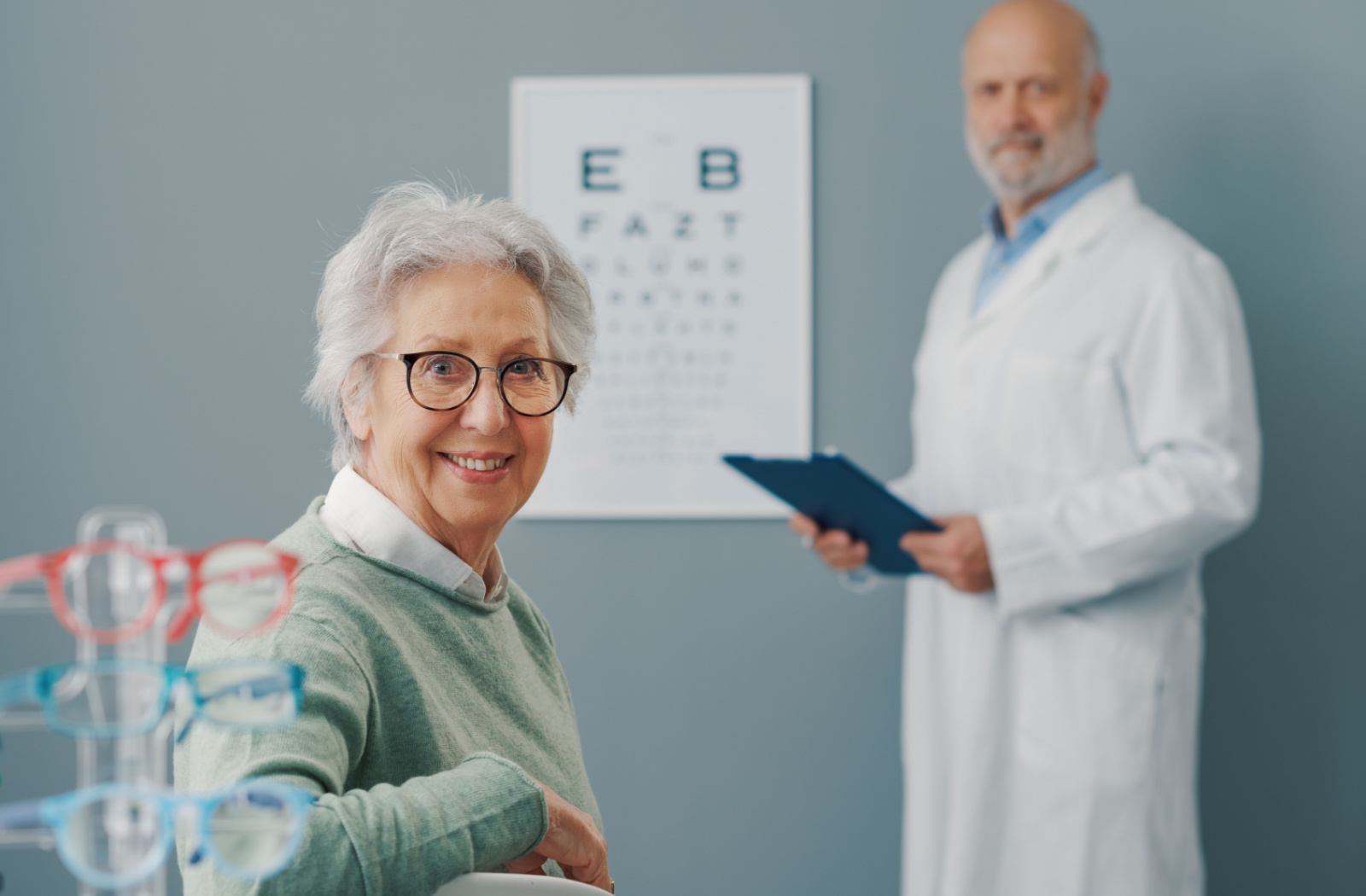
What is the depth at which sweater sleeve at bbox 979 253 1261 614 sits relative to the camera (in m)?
1.46

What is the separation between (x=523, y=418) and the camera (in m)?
0.91

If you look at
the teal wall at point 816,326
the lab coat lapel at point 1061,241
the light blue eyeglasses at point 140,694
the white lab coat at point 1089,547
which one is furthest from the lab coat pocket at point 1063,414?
the light blue eyeglasses at point 140,694

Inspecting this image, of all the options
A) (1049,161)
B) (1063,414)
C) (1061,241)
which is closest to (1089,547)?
(1063,414)

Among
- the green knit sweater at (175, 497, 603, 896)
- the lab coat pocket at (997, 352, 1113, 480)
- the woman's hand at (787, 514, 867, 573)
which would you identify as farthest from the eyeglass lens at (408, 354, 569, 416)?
the lab coat pocket at (997, 352, 1113, 480)

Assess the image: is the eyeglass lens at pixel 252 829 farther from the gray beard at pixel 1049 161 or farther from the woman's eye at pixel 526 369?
the gray beard at pixel 1049 161

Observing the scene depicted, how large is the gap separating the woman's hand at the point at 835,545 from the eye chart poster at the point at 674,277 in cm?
39

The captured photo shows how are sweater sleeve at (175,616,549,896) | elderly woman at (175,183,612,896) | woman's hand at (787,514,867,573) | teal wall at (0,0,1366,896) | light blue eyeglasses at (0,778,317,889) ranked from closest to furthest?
light blue eyeglasses at (0,778,317,889)
sweater sleeve at (175,616,549,896)
elderly woman at (175,183,612,896)
woman's hand at (787,514,867,573)
teal wall at (0,0,1366,896)

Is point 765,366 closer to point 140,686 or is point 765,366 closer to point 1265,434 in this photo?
point 1265,434

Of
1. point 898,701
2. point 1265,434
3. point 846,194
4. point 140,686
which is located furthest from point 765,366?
point 140,686

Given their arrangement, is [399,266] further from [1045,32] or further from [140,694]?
[1045,32]

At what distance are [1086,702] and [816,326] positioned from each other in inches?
33.0

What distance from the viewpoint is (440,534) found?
0.92 m

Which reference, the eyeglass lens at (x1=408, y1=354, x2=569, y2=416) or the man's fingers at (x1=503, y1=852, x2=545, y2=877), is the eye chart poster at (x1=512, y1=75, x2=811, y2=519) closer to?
the eyeglass lens at (x1=408, y1=354, x2=569, y2=416)

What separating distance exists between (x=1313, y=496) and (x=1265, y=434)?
143mm
